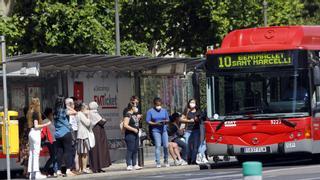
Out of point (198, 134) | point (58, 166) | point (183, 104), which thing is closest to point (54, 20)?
point (183, 104)

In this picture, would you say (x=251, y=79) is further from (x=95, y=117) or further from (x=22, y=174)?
(x=22, y=174)

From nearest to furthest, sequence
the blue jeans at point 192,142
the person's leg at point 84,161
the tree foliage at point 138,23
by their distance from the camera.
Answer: the person's leg at point 84,161
the blue jeans at point 192,142
the tree foliage at point 138,23

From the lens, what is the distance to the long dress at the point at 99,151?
24.5 m

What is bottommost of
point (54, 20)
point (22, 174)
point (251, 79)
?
point (22, 174)

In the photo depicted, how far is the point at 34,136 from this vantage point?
22.9 m

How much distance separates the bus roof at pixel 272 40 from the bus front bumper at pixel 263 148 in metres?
2.21

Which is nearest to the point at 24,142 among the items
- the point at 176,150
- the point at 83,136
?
the point at 83,136

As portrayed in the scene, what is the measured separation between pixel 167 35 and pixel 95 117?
23427 mm

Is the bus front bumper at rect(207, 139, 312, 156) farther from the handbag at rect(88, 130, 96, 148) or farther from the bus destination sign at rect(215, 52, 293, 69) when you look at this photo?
the handbag at rect(88, 130, 96, 148)

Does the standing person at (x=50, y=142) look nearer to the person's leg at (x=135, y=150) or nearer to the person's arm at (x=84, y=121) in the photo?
the person's arm at (x=84, y=121)

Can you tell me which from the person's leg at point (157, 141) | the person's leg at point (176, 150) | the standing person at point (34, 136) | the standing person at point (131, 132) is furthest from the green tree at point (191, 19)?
the standing person at point (34, 136)

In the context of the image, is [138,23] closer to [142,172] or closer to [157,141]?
[157,141]

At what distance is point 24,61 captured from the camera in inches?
918

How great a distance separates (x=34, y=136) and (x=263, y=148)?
538cm
